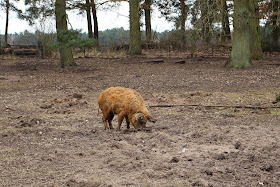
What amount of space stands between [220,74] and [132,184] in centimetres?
1210

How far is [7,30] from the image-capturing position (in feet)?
124

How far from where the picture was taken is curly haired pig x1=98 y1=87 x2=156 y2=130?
657 cm

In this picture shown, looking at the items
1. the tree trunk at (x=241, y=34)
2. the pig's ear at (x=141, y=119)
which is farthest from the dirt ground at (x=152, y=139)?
the tree trunk at (x=241, y=34)

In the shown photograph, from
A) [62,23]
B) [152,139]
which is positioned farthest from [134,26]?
[152,139]

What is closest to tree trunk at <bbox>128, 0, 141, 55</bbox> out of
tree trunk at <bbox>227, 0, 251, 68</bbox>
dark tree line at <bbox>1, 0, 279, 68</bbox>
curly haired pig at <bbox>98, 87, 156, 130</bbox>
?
dark tree line at <bbox>1, 0, 279, 68</bbox>

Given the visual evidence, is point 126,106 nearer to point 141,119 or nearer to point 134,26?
point 141,119

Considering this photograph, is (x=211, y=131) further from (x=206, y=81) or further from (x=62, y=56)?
(x=62, y=56)

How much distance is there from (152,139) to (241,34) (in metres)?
12.3

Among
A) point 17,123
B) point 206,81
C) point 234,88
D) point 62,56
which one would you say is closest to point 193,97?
point 234,88

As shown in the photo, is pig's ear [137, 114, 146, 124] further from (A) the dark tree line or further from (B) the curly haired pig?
(A) the dark tree line

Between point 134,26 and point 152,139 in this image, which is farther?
point 134,26

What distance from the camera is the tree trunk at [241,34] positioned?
664 inches

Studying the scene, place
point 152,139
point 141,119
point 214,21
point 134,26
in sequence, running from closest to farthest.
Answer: point 152,139
point 141,119
point 214,21
point 134,26

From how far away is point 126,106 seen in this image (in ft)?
21.8
